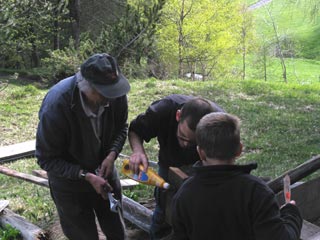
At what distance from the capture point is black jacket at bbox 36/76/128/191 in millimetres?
2848

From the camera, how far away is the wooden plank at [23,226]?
4160mm

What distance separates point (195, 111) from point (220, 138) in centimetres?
61

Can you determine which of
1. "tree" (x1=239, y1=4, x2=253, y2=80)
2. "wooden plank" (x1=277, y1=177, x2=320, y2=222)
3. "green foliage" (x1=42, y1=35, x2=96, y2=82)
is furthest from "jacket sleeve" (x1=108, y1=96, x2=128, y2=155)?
"tree" (x1=239, y1=4, x2=253, y2=80)

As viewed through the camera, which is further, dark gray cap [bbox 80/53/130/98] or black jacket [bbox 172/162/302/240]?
dark gray cap [bbox 80/53/130/98]

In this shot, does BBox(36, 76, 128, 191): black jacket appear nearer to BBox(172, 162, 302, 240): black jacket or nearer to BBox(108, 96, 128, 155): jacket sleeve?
BBox(108, 96, 128, 155): jacket sleeve

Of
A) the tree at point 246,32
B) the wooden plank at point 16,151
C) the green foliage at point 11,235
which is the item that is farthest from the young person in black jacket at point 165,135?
the tree at point 246,32

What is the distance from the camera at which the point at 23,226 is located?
171 inches

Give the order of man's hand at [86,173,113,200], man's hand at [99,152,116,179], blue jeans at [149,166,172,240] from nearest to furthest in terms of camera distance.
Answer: man's hand at [86,173,113,200] < man's hand at [99,152,116,179] < blue jeans at [149,166,172,240]

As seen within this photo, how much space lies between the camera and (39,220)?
15.7 feet

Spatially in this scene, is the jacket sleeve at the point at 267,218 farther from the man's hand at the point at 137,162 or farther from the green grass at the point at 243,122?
the green grass at the point at 243,122

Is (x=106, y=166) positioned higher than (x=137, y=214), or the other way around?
(x=106, y=166)

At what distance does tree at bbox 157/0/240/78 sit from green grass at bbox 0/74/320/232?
926cm

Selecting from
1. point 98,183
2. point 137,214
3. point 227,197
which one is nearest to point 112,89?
point 98,183

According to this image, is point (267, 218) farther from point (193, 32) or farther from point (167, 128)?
point (193, 32)
